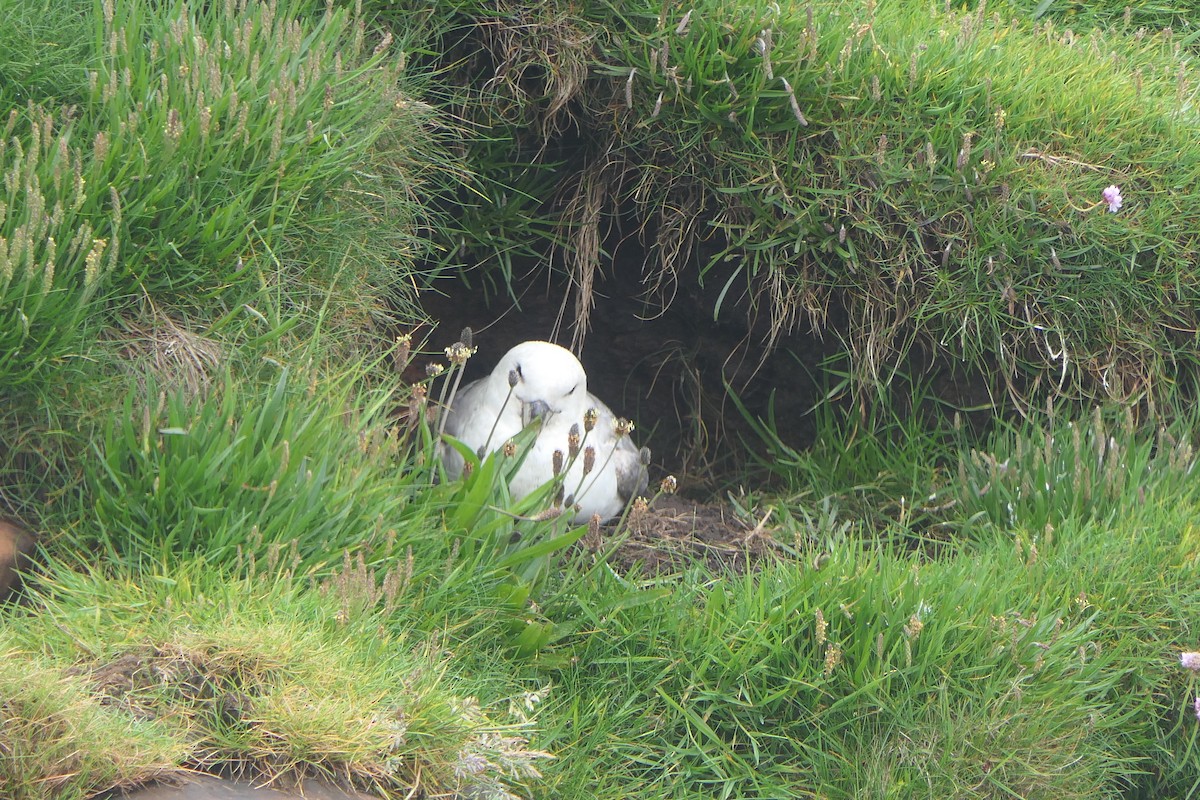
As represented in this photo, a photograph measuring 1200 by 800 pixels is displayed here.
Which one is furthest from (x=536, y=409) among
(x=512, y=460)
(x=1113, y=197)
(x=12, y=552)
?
(x=1113, y=197)

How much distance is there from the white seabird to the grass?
37 cm

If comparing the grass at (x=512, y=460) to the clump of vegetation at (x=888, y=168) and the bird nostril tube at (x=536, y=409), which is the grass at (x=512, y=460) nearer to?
the clump of vegetation at (x=888, y=168)

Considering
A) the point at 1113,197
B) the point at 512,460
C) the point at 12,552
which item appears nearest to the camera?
the point at 12,552

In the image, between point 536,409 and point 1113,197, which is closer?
point 536,409

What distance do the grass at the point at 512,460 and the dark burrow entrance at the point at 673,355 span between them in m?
0.14

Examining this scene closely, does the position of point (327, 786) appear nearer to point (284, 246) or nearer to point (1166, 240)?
point (284, 246)

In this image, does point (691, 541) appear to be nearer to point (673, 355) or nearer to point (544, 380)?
point (544, 380)

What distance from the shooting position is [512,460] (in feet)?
10.8

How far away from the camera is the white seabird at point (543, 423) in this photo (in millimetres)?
3500

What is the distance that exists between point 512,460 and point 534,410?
10.0 inches

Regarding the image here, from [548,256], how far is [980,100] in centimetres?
147

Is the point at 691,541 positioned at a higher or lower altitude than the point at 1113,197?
lower

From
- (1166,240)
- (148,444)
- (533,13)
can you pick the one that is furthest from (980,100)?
(148,444)

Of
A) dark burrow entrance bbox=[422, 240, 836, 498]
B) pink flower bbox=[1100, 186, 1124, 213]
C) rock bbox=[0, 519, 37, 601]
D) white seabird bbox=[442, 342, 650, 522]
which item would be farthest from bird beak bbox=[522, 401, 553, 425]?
pink flower bbox=[1100, 186, 1124, 213]
